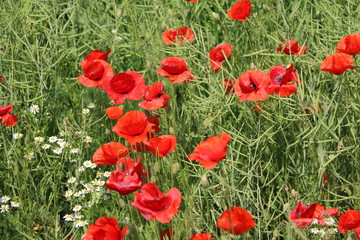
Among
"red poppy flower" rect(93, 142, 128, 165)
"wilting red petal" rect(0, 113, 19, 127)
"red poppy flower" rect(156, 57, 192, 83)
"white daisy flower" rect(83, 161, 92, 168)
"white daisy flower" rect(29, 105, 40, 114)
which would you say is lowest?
"white daisy flower" rect(83, 161, 92, 168)

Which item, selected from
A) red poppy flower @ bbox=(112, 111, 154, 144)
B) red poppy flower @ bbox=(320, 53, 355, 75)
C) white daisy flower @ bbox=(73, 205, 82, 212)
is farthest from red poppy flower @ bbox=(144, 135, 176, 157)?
red poppy flower @ bbox=(320, 53, 355, 75)

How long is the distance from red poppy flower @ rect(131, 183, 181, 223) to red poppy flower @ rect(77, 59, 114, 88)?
671 mm

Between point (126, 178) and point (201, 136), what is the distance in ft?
1.96

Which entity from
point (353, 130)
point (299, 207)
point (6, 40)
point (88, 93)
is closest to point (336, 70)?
point (353, 130)

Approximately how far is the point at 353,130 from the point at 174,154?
636 mm

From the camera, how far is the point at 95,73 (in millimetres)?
2232

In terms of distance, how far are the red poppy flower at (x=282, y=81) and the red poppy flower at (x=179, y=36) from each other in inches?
19.0

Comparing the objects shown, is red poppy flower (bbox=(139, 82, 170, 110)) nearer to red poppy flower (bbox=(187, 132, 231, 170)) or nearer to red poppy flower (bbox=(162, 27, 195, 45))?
red poppy flower (bbox=(162, 27, 195, 45))

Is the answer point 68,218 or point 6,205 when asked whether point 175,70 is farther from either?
point 6,205

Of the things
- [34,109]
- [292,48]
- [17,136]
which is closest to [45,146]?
[17,136]

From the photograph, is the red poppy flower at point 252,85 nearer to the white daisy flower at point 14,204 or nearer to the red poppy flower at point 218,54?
the red poppy flower at point 218,54

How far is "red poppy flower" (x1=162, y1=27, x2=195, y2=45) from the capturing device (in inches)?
96.8

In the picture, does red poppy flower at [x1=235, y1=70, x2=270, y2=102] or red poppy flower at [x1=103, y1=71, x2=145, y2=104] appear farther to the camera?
red poppy flower at [x1=103, y1=71, x2=145, y2=104]

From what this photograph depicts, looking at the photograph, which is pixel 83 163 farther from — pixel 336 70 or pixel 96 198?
pixel 336 70
